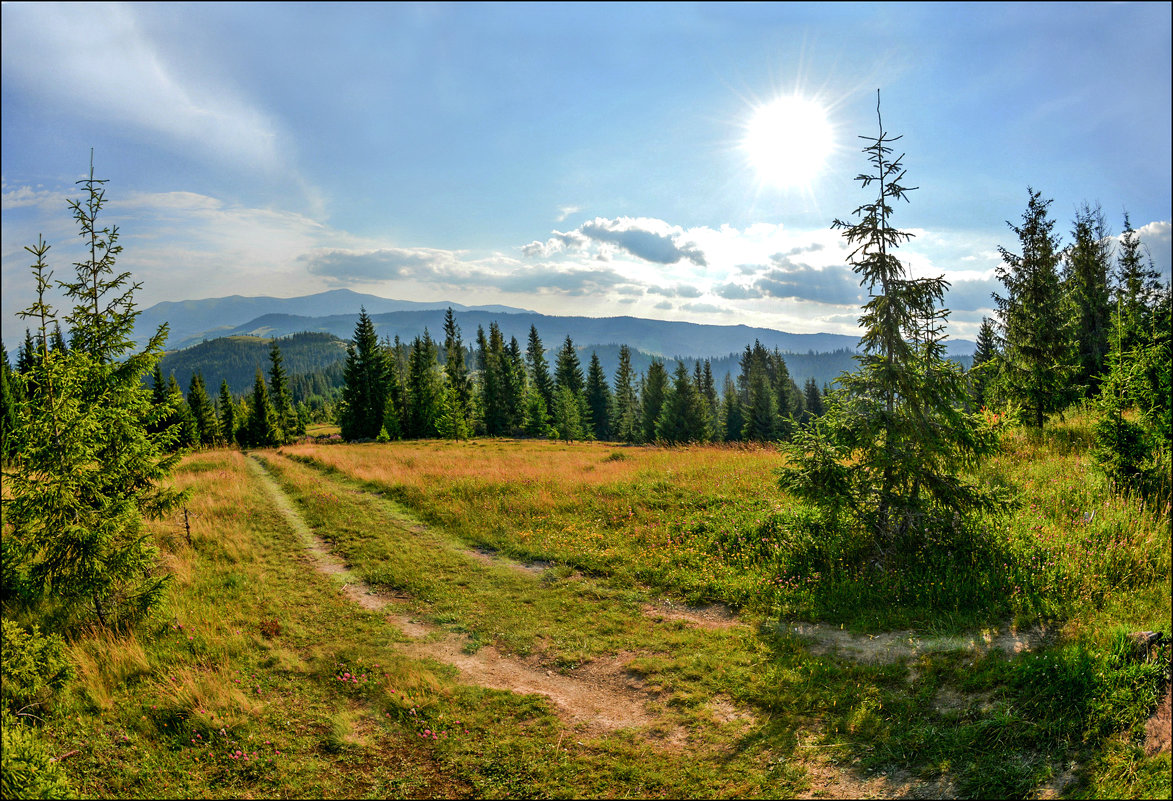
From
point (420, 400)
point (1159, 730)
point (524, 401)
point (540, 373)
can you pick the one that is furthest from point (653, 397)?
point (1159, 730)

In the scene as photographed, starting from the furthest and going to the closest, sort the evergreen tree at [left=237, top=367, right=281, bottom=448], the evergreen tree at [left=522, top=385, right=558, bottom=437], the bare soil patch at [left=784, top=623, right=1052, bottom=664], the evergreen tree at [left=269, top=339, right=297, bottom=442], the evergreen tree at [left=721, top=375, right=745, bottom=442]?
the evergreen tree at [left=721, top=375, right=745, bottom=442], the evergreen tree at [left=522, top=385, right=558, bottom=437], the evergreen tree at [left=269, top=339, right=297, bottom=442], the evergreen tree at [left=237, top=367, right=281, bottom=448], the bare soil patch at [left=784, top=623, right=1052, bottom=664]

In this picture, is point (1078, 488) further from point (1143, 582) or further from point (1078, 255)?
point (1078, 255)

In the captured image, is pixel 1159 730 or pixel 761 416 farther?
pixel 761 416

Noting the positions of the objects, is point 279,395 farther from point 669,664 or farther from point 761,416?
point 669,664

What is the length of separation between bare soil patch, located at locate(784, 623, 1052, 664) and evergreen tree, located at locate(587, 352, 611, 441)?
70.8 meters

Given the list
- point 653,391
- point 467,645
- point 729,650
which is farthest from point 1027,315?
point 653,391

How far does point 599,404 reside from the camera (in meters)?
79.1

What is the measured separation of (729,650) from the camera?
7.41 meters

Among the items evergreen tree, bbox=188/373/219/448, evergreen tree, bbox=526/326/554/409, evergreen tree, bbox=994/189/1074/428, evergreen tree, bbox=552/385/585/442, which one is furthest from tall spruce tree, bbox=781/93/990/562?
evergreen tree, bbox=188/373/219/448

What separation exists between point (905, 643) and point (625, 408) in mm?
74233

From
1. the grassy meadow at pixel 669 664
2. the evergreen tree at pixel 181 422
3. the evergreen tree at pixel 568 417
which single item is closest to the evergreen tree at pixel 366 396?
the evergreen tree at pixel 181 422

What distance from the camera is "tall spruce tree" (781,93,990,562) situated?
8.84 metres

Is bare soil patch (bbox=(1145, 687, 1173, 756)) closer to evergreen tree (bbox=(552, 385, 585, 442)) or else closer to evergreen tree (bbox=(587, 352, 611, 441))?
evergreen tree (bbox=(552, 385, 585, 442))

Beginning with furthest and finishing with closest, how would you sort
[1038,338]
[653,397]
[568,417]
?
[653,397] → [568,417] → [1038,338]
